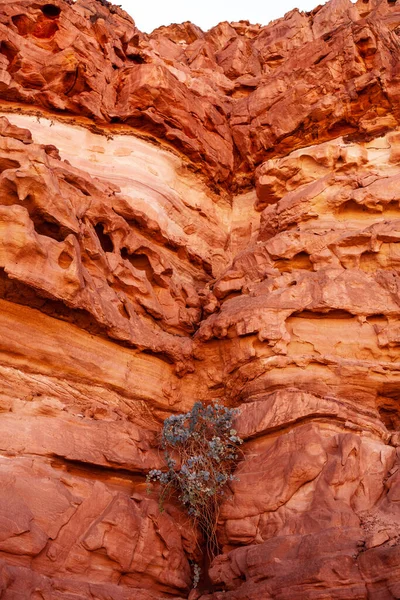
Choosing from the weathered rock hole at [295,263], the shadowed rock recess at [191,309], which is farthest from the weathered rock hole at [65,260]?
the weathered rock hole at [295,263]

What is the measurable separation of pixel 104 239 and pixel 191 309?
7.63ft

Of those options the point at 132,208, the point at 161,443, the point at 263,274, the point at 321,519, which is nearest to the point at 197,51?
the point at 132,208

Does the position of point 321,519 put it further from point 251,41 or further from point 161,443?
point 251,41

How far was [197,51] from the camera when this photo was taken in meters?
23.8

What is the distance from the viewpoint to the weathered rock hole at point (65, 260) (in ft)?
33.4

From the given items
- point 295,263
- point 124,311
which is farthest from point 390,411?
point 124,311

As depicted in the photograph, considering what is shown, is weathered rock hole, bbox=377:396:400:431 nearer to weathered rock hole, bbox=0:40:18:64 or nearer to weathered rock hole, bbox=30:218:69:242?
weathered rock hole, bbox=30:218:69:242

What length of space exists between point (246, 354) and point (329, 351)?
1.46m

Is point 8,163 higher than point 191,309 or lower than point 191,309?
higher

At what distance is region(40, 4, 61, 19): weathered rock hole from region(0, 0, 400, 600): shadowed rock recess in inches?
3.2

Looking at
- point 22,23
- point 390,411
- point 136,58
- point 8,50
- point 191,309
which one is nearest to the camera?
point 390,411

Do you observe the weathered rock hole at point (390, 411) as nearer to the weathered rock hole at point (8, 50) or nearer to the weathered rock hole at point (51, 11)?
the weathered rock hole at point (8, 50)

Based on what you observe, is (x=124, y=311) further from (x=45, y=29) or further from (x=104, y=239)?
(x=45, y=29)

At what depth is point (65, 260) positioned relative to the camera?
1026 centimetres
